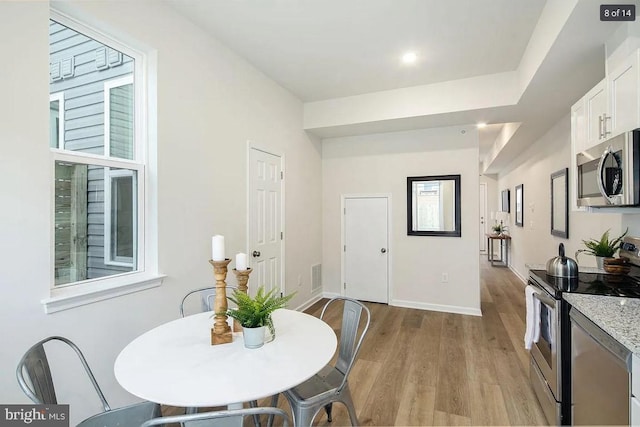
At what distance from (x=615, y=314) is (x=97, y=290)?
276 cm

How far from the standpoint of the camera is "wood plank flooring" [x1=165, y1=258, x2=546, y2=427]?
213 cm

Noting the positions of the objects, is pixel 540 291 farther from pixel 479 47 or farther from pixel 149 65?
pixel 149 65

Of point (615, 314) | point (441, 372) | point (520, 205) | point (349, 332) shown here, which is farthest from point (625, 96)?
point (520, 205)

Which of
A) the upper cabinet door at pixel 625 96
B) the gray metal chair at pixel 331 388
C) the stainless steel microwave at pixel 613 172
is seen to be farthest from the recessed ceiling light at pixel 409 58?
the gray metal chair at pixel 331 388

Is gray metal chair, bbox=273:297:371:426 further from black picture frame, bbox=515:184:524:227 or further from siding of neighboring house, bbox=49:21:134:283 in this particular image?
black picture frame, bbox=515:184:524:227

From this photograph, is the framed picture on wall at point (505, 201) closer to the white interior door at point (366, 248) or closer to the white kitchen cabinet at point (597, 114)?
the white interior door at point (366, 248)

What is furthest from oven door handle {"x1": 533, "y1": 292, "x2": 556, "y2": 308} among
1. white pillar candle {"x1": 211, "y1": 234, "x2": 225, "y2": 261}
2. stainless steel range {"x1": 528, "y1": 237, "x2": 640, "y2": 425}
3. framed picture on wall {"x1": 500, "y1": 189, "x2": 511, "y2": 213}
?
framed picture on wall {"x1": 500, "y1": 189, "x2": 511, "y2": 213}

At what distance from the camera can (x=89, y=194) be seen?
2004mm

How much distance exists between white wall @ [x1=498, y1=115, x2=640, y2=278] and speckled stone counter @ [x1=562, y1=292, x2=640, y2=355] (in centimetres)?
96

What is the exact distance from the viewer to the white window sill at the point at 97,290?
5.53 feet

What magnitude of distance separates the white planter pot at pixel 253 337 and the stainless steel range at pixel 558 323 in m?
1.72

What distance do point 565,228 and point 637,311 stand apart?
285cm

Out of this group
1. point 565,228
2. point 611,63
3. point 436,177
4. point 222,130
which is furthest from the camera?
point 436,177

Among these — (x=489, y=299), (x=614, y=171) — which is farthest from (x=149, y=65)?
(x=489, y=299)
